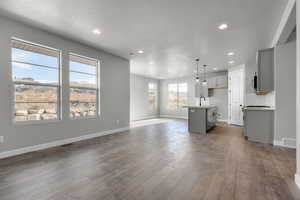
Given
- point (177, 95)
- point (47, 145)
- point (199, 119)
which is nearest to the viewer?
point (47, 145)

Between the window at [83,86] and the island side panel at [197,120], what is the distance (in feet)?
11.6

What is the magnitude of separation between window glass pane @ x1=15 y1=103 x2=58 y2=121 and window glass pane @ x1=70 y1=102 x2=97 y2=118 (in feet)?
1.56

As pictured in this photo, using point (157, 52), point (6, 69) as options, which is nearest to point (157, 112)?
point (157, 52)

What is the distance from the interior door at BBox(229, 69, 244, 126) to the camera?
6.78 meters

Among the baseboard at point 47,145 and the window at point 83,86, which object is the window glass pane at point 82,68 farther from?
the baseboard at point 47,145

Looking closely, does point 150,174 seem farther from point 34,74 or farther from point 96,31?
point 34,74

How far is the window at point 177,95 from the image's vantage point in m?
10.0

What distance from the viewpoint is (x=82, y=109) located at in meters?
4.58

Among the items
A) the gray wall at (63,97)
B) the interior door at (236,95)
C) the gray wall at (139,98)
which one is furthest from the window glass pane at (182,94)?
the gray wall at (63,97)

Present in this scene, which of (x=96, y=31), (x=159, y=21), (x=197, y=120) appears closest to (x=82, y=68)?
(x=96, y=31)

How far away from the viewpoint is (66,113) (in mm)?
4031

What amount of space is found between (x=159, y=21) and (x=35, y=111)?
3639mm

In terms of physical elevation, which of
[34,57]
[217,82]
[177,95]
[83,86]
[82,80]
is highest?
[34,57]

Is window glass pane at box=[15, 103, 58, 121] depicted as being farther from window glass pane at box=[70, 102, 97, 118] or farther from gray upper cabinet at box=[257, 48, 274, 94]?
gray upper cabinet at box=[257, 48, 274, 94]
